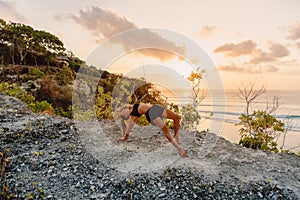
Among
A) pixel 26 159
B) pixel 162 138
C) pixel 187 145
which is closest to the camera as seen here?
pixel 26 159

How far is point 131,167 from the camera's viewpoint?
4.03 meters

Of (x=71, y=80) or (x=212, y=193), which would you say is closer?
(x=212, y=193)

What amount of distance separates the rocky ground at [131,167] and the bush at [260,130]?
86 cm

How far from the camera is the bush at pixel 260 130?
20.4 feet

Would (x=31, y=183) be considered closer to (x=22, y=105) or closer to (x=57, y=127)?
(x=57, y=127)

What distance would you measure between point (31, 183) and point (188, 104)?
17.7ft

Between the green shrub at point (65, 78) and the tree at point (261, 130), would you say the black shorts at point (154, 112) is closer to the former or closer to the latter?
the tree at point (261, 130)

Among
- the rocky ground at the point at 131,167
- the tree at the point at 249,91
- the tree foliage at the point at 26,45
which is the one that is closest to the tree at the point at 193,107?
the tree at the point at 249,91

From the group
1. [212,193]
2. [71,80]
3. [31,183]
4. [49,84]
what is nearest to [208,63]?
[212,193]

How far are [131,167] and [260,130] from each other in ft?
14.1

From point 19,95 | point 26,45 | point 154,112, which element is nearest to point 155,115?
point 154,112

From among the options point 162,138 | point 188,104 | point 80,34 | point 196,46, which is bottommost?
point 162,138

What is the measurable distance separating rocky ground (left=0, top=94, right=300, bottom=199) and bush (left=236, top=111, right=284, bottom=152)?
86 cm

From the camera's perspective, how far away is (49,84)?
510 inches
